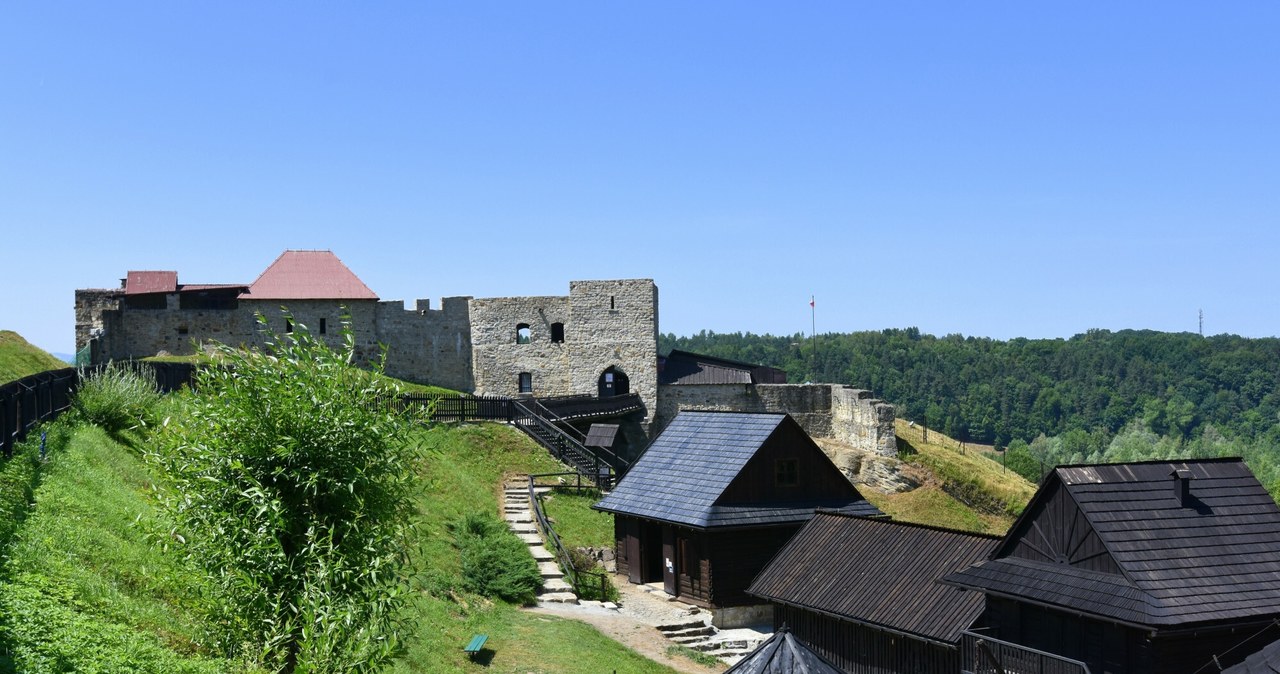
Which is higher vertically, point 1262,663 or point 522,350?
point 522,350

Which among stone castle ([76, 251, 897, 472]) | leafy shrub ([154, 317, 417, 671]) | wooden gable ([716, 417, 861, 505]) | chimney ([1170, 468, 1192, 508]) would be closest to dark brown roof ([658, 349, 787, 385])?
stone castle ([76, 251, 897, 472])

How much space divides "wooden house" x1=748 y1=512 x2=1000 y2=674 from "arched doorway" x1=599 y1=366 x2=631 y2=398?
24.0 m

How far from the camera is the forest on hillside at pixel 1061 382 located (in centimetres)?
12669

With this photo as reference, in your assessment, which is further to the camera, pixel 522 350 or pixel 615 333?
pixel 522 350

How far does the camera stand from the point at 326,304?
47344mm

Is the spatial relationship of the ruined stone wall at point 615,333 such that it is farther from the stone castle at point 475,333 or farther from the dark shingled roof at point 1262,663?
the dark shingled roof at point 1262,663

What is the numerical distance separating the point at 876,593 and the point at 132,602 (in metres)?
13.1

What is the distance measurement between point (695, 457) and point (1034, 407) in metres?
115

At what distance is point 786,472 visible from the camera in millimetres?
27891

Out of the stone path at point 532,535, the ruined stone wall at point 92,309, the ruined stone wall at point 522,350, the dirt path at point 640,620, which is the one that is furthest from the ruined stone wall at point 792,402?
the ruined stone wall at point 92,309

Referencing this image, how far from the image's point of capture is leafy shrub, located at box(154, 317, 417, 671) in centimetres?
1316

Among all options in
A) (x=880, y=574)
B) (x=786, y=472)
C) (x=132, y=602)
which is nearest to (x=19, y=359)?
(x=786, y=472)

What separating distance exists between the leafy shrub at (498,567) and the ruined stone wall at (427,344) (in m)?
22.0

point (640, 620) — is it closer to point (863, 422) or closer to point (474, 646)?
point (474, 646)
